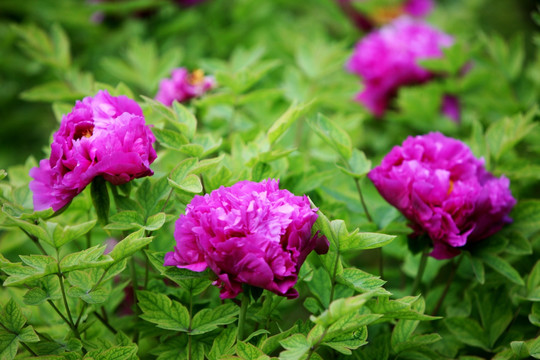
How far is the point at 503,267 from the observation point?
786 millimetres

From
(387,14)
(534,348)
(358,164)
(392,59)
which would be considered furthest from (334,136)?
(387,14)

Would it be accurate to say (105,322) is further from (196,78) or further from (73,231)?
(196,78)

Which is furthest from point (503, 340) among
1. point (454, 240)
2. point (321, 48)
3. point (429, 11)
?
point (429, 11)

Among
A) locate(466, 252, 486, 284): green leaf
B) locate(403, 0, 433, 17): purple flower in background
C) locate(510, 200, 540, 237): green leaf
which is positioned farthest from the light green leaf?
locate(403, 0, 433, 17): purple flower in background

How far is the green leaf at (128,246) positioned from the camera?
61 cm

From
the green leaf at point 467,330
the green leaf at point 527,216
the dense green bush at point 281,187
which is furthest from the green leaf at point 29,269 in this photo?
the green leaf at point 527,216

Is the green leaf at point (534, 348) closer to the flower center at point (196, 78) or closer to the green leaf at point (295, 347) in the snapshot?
the green leaf at point (295, 347)

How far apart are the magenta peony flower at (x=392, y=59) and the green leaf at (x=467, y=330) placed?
79 cm

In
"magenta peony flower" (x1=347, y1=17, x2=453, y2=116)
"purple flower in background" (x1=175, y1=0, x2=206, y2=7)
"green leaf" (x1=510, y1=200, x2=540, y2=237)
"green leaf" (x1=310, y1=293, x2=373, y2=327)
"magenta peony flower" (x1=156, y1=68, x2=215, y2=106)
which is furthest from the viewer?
"purple flower in background" (x1=175, y1=0, x2=206, y2=7)

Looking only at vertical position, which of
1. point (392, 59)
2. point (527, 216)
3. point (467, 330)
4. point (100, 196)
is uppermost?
point (100, 196)

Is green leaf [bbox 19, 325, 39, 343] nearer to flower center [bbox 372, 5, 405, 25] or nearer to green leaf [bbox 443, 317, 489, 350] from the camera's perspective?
green leaf [bbox 443, 317, 489, 350]

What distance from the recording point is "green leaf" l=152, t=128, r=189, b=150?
75cm

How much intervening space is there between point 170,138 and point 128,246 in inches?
7.7

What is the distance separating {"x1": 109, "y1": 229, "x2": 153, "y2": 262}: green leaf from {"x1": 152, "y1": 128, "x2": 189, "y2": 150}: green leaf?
0.17 m
